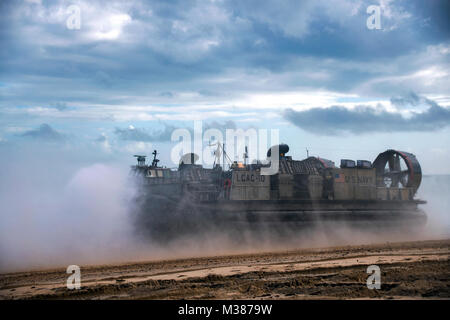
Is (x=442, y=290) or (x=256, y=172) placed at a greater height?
(x=256, y=172)

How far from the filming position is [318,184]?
1424 centimetres

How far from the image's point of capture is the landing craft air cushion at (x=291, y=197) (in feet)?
40.0

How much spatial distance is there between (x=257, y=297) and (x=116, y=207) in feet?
22.8

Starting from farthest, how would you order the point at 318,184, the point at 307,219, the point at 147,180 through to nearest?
the point at 147,180 → the point at 318,184 → the point at 307,219

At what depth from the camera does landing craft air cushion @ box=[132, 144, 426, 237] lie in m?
12.2

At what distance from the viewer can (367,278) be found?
666 centimetres

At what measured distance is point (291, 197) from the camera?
1387 centimetres

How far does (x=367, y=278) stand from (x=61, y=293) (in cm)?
477
